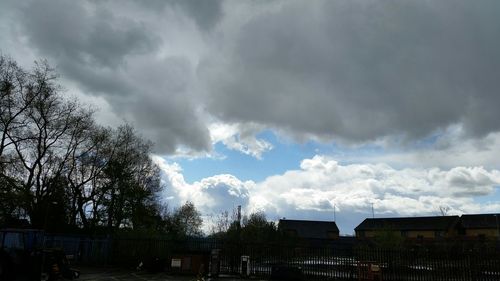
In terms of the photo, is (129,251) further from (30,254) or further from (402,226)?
(402,226)

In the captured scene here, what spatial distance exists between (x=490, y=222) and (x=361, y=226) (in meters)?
29.9

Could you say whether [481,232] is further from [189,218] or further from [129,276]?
[129,276]

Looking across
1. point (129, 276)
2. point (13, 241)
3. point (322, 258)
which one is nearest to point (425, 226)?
point (322, 258)

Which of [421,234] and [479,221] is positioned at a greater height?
[479,221]

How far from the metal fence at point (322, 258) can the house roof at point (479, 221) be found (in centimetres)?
7070

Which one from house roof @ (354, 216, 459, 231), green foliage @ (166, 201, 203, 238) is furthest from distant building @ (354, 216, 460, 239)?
green foliage @ (166, 201, 203, 238)

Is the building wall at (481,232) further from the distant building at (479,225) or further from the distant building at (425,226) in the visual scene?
the distant building at (425,226)

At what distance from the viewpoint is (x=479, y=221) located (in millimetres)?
97125

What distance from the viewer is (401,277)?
29.9 m

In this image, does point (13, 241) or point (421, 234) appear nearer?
point (13, 241)

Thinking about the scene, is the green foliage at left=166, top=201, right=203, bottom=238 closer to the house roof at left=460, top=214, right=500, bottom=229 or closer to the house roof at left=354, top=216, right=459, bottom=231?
the house roof at left=354, top=216, right=459, bottom=231

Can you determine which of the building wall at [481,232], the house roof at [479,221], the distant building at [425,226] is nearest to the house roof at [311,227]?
the distant building at [425,226]

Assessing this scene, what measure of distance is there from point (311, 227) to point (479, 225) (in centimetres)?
3706

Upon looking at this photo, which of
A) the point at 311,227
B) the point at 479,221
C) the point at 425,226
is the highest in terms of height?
the point at 479,221
